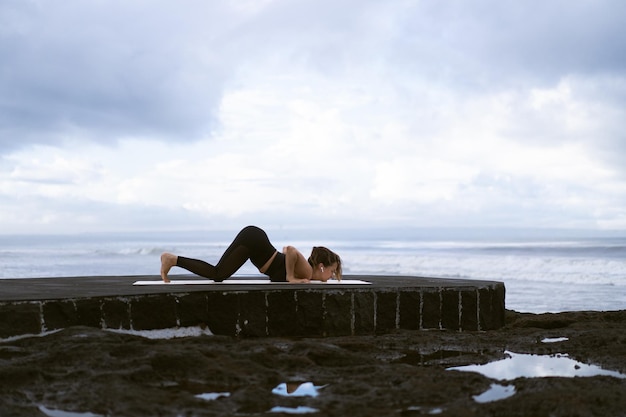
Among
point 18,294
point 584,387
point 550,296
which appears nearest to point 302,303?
point 18,294

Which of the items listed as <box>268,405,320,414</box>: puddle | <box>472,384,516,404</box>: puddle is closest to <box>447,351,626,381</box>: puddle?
<box>472,384,516,404</box>: puddle

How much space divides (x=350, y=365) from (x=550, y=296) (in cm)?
1132

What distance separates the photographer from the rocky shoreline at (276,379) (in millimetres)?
3031

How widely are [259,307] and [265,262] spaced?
1329mm

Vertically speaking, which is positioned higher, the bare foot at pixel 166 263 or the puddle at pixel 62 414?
the bare foot at pixel 166 263


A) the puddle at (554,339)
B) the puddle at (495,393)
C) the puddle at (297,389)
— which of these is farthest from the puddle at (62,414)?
the puddle at (554,339)

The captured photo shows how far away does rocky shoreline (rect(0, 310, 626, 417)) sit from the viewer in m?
3.03

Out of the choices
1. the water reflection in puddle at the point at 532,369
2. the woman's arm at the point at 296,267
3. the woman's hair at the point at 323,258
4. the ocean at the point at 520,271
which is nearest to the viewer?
the water reflection in puddle at the point at 532,369

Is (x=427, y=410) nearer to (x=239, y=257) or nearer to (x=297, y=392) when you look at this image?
(x=297, y=392)

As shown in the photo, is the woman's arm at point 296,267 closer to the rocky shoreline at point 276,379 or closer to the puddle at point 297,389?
the rocky shoreline at point 276,379

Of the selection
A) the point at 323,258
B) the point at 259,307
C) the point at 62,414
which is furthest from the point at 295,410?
the point at 323,258

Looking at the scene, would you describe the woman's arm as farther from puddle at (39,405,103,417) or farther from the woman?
puddle at (39,405,103,417)

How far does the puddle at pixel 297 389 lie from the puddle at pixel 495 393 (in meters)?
0.75

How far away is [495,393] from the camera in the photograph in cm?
336
